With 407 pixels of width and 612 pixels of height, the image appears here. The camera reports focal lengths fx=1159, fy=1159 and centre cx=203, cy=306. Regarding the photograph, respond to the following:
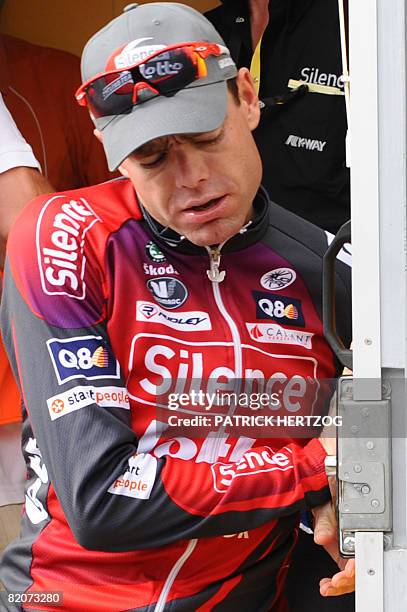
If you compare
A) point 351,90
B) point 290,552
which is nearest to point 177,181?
point 351,90

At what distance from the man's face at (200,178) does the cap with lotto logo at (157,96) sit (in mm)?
29

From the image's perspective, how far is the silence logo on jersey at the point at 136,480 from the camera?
1.65 metres

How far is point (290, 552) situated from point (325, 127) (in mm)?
1199

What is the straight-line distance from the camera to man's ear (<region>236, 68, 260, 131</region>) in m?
1.87

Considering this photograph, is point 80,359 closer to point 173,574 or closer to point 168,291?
point 168,291

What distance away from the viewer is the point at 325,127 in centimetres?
276

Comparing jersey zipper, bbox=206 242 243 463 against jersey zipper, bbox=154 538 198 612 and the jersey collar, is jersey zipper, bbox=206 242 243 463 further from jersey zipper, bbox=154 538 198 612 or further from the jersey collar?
jersey zipper, bbox=154 538 198 612

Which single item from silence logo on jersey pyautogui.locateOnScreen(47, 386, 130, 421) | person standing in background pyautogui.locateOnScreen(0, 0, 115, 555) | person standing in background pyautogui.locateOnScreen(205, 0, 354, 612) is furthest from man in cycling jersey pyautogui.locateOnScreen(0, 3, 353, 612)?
person standing in background pyautogui.locateOnScreen(205, 0, 354, 612)

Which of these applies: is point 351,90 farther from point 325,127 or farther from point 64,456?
point 325,127

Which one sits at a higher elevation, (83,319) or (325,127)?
(83,319)

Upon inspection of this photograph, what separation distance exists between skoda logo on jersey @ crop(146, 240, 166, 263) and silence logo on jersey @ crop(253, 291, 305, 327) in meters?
0.17

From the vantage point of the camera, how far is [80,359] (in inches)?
67.1

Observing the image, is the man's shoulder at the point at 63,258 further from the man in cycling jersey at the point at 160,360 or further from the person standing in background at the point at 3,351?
the person standing in background at the point at 3,351

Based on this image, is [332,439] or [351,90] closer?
[351,90]
